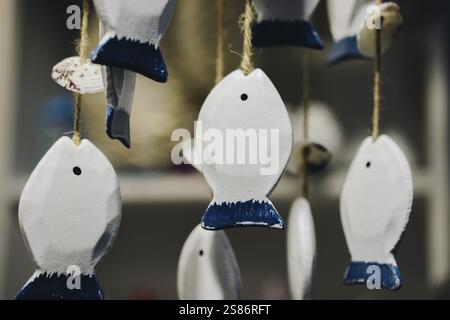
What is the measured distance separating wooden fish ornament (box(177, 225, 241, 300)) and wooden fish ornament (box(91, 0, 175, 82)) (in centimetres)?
17

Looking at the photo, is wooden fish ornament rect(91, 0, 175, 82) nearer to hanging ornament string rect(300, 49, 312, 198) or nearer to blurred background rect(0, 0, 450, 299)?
hanging ornament string rect(300, 49, 312, 198)

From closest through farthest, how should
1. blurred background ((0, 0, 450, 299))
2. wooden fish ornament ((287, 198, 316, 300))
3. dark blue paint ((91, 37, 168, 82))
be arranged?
1. dark blue paint ((91, 37, 168, 82))
2. wooden fish ornament ((287, 198, 316, 300))
3. blurred background ((0, 0, 450, 299))

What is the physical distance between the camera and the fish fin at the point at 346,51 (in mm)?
525

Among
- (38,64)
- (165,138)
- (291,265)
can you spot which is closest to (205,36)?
(165,138)

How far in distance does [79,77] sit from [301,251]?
7.9 inches

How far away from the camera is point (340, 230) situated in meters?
0.96

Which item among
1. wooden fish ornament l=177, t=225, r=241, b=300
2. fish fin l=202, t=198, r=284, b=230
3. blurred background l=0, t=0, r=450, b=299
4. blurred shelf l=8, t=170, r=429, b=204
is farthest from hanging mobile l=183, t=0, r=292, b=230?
blurred shelf l=8, t=170, r=429, b=204

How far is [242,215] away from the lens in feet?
1.24

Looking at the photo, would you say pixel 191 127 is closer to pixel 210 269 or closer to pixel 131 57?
pixel 210 269

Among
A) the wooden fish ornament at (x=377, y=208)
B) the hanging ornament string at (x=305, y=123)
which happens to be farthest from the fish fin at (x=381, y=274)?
the hanging ornament string at (x=305, y=123)

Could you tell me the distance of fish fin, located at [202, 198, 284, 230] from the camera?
375 mm

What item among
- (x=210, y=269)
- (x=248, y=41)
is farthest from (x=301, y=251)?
(x=248, y=41)

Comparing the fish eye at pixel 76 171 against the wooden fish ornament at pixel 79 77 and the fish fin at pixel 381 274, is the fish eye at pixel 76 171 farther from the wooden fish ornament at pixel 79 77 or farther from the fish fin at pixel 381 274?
the fish fin at pixel 381 274

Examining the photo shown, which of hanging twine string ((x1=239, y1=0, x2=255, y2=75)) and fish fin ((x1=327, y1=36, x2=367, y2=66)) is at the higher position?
fish fin ((x1=327, y1=36, x2=367, y2=66))
